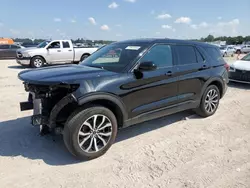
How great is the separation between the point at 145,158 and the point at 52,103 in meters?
1.65

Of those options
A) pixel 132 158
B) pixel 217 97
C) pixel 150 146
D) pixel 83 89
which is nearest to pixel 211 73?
pixel 217 97

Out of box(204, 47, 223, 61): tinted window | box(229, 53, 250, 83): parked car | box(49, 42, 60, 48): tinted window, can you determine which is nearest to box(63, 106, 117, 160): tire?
box(204, 47, 223, 61): tinted window

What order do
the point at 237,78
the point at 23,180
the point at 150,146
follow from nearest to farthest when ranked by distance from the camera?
the point at 23,180, the point at 150,146, the point at 237,78

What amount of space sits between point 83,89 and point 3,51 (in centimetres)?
2180

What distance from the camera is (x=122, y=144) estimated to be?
13.0 ft

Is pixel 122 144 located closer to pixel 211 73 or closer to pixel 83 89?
pixel 83 89

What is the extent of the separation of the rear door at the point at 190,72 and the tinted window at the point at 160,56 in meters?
0.23

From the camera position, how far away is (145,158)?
351 cm

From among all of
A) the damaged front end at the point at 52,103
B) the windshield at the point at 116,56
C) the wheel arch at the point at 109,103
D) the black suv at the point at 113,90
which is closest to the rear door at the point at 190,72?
the black suv at the point at 113,90

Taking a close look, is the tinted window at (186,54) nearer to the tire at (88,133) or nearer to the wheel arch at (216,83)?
the wheel arch at (216,83)

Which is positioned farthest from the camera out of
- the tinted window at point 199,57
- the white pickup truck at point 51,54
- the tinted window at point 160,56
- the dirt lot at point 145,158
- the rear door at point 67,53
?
the rear door at point 67,53

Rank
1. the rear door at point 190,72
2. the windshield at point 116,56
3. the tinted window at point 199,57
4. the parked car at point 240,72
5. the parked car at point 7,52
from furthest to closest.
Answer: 1. the parked car at point 7,52
2. the parked car at point 240,72
3. the tinted window at point 199,57
4. the rear door at point 190,72
5. the windshield at point 116,56

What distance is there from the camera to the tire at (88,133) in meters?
3.21

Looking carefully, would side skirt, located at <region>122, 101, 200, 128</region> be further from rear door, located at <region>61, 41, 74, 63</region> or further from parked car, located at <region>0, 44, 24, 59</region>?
parked car, located at <region>0, 44, 24, 59</region>
